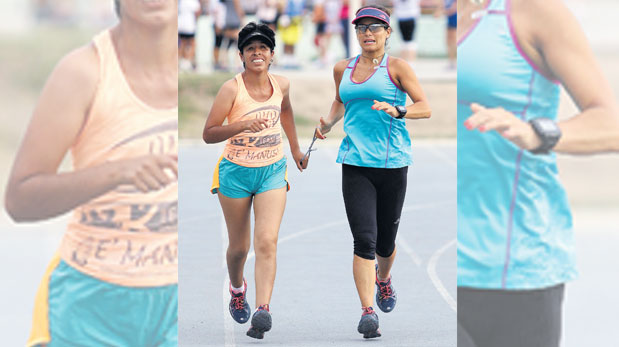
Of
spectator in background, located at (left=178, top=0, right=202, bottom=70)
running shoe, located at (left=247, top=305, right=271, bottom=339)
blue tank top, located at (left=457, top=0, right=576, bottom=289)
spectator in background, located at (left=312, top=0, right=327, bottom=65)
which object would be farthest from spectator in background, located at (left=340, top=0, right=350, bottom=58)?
blue tank top, located at (left=457, top=0, right=576, bottom=289)

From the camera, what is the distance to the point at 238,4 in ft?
76.7

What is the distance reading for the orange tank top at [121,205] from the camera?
15.0 feet

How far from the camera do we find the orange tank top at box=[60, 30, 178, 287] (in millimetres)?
4562

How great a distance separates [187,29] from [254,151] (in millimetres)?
15050

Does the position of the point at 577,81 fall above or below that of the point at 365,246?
above

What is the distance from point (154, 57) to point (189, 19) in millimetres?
18045

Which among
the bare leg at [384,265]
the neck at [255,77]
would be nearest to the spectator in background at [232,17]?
the bare leg at [384,265]

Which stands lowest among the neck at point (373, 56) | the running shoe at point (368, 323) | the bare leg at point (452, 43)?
the running shoe at point (368, 323)

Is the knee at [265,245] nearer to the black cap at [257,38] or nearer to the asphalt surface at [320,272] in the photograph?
the asphalt surface at [320,272]

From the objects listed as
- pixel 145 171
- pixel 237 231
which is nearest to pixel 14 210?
pixel 145 171

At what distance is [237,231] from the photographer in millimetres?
8055

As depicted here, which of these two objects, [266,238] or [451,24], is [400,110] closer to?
[266,238]

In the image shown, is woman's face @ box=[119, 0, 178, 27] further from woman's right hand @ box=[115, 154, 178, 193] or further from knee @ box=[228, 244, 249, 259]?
knee @ box=[228, 244, 249, 259]

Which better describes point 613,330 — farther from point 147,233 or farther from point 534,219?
point 147,233
